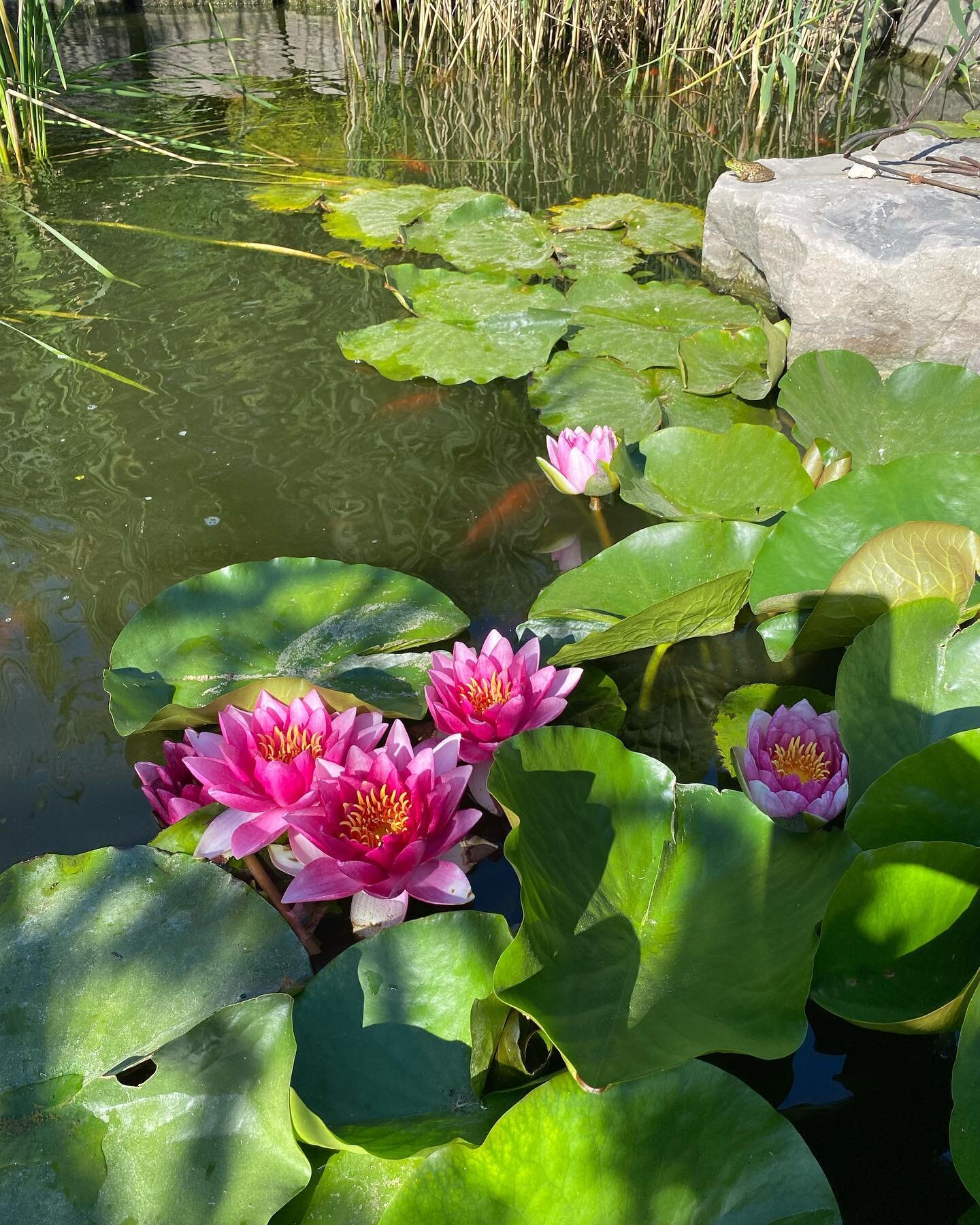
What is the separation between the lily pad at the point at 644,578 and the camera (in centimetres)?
146

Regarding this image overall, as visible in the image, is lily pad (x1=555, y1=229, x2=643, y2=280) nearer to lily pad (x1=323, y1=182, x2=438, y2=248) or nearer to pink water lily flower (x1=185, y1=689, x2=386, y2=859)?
lily pad (x1=323, y1=182, x2=438, y2=248)

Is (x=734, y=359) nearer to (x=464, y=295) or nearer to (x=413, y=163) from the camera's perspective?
(x=464, y=295)

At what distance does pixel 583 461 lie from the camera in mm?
1865

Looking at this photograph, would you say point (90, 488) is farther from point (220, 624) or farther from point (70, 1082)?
point (70, 1082)

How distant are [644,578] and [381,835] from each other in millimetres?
644

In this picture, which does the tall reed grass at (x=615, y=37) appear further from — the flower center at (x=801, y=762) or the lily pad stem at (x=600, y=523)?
the flower center at (x=801, y=762)

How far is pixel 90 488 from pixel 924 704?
5.60 feet

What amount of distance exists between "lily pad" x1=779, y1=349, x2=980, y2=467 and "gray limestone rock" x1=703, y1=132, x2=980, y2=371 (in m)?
0.52

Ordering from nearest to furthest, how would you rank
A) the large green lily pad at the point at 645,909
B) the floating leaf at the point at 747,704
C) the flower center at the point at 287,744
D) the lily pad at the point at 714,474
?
the large green lily pad at the point at 645,909 < the flower center at the point at 287,744 < the floating leaf at the point at 747,704 < the lily pad at the point at 714,474

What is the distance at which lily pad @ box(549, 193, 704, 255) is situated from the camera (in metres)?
3.18

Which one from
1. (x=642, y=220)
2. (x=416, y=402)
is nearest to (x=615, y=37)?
Answer: (x=642, y=220)

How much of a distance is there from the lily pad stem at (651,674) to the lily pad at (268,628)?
0.31 m

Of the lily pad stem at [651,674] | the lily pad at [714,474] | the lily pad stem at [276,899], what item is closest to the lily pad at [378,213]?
the lily pad at [714,474]

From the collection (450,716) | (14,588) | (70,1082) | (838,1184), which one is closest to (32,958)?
(70,1082)
